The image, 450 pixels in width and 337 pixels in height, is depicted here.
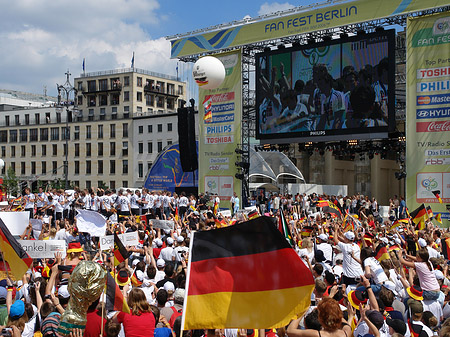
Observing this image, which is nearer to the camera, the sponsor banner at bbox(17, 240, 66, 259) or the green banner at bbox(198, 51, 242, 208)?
the sponsor banner at bbox(17, 240, 66, 259)

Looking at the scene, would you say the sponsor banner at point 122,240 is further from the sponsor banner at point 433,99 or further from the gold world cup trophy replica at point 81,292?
the sponsor banner at point 433,99

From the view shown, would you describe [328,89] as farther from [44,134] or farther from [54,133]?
[44,134]

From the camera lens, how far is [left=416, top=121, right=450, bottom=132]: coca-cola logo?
26109 millimetres

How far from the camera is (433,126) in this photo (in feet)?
86.8

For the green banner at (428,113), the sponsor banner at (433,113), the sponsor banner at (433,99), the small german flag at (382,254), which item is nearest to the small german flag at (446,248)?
the small german flag at (382,254)

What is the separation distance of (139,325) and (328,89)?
79.9 feet

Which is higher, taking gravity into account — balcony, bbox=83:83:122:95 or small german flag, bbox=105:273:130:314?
balcony, bbox=83:83:122:95

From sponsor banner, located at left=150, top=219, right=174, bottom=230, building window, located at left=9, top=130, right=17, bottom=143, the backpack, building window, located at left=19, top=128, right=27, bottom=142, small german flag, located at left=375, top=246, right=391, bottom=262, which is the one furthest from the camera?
building window, located at left=9, top=130, right=17, bottom=143

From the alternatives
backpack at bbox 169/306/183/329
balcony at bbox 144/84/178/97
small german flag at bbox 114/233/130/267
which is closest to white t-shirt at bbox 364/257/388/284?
backpack at bbox 169/306/183/329

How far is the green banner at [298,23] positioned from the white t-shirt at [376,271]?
21.2 meters

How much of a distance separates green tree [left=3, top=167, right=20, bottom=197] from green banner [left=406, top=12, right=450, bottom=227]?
196 feet

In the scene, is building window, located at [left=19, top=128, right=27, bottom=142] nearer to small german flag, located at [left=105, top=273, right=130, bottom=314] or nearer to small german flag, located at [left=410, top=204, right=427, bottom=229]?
small german flag, located at [left=410, top=204, right=427, bottom=229]

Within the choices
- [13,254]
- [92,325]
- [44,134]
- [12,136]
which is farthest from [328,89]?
[12,136]

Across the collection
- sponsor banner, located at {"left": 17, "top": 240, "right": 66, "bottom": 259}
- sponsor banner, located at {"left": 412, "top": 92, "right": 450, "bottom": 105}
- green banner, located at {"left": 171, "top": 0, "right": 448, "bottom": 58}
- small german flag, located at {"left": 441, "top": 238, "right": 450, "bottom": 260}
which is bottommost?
small german flag, located at {"left": 441, "top": 238, "right": 450, "bottom": 260}
